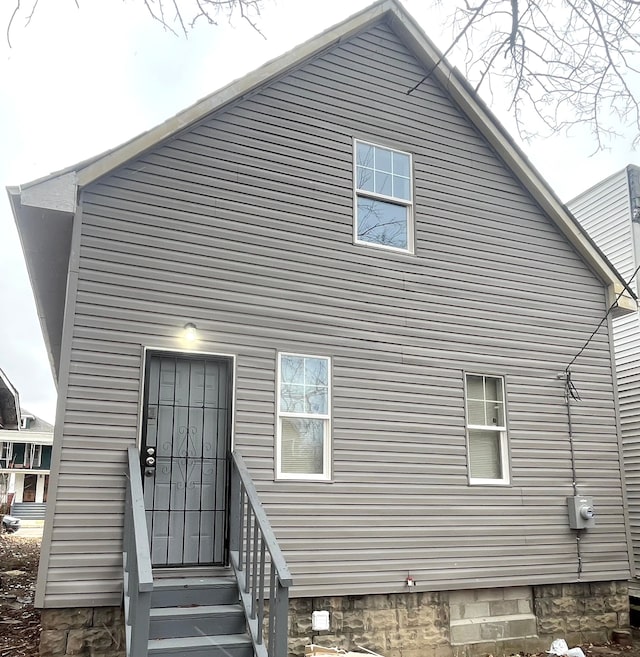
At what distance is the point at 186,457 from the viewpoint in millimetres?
6629

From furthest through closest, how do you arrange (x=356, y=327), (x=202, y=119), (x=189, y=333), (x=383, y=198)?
(x=383, y=198) → (x=356, y=327) → (x=202, y=119) → (x=189, y=333)

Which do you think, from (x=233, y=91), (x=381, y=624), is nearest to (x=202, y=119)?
(x=233, y=91)

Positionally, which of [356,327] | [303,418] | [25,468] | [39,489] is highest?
[25,468]

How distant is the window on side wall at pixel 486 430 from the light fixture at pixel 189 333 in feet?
11.2

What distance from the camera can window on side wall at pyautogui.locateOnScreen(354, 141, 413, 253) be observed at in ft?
26.6

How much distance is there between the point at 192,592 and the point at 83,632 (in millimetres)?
1023

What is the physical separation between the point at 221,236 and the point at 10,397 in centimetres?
818

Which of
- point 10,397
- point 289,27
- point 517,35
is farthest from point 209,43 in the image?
point 10,397

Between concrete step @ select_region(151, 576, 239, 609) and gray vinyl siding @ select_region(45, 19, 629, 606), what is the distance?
53 cm

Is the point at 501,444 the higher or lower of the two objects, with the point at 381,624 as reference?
higher

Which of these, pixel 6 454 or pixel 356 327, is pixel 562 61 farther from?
pixel 6 454

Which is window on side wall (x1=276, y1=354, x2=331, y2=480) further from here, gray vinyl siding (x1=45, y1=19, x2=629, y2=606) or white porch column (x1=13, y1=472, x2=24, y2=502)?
white porch column (x1=13, y1=472, x2=24, y2=502)

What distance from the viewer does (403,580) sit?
289 inches

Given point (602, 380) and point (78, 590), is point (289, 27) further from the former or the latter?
point (602, 380)
